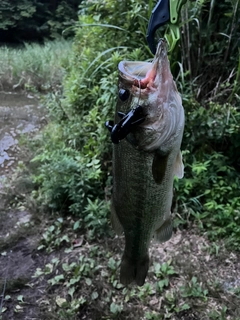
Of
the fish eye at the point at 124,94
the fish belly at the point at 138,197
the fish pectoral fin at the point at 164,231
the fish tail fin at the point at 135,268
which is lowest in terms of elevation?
the fish tail fin at the point at 135,268

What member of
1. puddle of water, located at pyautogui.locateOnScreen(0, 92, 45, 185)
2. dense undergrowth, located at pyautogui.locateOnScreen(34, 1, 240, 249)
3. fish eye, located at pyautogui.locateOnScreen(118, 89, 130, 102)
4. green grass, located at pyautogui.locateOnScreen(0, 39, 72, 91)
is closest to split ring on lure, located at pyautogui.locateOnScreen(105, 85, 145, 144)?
fish eye, located at pyautogui.locateOnScreen(118, 89, 130, 102)

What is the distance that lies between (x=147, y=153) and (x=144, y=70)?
0.25 meters

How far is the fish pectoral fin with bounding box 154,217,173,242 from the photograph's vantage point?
1.36m

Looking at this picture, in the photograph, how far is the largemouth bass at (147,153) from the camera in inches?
41.2

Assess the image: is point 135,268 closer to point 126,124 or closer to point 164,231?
point 164,231

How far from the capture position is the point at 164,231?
138 centimetres


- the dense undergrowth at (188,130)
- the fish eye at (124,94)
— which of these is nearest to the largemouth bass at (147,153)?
the fish eye at (124,94)

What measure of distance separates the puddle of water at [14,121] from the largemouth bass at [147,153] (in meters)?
3.38

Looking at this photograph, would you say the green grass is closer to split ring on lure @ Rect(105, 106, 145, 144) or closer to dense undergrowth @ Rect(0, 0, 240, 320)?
dense undergrowth @ Rect(0, 0, 240, 320)

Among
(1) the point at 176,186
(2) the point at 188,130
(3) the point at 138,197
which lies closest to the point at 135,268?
(3) the point at 138,197

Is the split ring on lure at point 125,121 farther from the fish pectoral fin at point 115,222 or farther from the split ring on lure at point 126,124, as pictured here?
the fish pectoral fin at point 115,222

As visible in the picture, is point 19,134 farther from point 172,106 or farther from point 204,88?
point 172,106

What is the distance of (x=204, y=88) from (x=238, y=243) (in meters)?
1.64

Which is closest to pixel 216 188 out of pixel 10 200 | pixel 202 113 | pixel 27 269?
pixel 202 113
